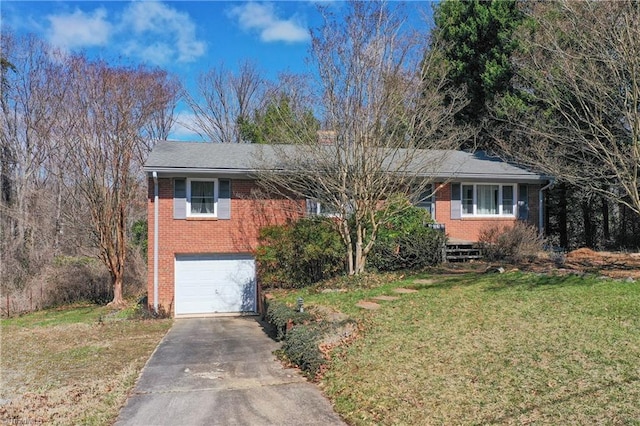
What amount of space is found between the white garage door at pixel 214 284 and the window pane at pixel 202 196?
5.05ft

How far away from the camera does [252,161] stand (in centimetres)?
1511

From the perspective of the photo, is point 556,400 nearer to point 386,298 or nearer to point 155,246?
point 386,298

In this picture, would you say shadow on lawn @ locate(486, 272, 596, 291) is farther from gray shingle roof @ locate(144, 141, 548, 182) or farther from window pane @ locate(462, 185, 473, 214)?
window pane @ locate(462, 185, 473, 214)

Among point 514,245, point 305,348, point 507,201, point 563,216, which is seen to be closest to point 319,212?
point 514,245

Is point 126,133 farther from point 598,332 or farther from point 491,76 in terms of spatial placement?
point 598,332

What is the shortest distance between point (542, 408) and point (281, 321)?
223 inches

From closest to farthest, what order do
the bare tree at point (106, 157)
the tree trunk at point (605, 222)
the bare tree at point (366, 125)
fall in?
the bare tree at point (366, 125), the bare tree at point (106, 157), the tree trunk at point (605, 222)

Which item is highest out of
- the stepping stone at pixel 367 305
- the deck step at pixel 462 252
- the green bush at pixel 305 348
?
the deck step at pixel 462 252

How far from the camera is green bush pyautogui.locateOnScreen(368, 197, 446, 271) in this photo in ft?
Answer: 45.7

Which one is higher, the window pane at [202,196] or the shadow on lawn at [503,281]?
the window pane at [202,196]

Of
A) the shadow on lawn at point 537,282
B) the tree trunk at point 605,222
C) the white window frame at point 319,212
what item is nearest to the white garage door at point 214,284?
the white window frame at point 319,212

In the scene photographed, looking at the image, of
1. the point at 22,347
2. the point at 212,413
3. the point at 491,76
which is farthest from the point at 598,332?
the point at 491,76

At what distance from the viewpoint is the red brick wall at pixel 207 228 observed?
1511cm

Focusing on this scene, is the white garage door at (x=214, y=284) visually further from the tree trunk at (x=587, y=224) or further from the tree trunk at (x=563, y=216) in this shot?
the tree trunk at (x=587, y=224)
